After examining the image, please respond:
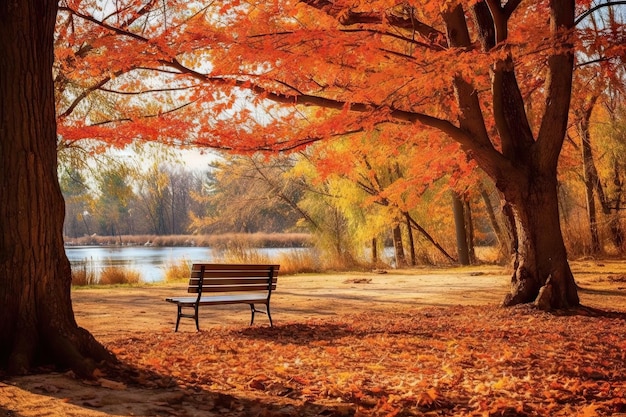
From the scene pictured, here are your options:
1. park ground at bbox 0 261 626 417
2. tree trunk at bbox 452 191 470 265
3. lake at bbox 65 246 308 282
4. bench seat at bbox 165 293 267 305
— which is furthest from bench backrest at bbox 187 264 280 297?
tree trunk at bbox 452 191 470 265

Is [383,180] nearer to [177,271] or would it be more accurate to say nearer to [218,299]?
[177,271]

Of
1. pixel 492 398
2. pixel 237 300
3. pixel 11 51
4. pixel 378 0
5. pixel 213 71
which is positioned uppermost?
pixel 378 0

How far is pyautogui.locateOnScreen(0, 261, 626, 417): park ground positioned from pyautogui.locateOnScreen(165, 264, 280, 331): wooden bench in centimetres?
33

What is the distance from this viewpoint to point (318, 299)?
1052cm

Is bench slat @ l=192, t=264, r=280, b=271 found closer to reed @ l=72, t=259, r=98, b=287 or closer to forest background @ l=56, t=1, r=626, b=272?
forest background @ l=56, t=1, r=626, b=272

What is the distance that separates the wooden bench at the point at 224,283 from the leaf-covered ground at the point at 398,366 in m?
0.33

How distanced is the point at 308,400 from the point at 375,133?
12.6 m

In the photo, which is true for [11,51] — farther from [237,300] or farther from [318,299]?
[318,299]

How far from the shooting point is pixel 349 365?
5.02 meters

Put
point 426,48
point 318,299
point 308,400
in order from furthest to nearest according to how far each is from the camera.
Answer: point 318,299, point 426,48, point 308,400

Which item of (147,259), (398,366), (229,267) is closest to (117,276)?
(229,267)

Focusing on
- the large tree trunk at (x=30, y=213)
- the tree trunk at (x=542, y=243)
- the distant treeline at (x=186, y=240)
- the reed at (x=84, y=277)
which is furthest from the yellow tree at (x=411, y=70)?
the distant treeline at (x=186, y=240)

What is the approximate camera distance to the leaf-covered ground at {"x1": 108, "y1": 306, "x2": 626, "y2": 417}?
12.6 feet

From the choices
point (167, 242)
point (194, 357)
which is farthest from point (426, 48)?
point (167, 242)
